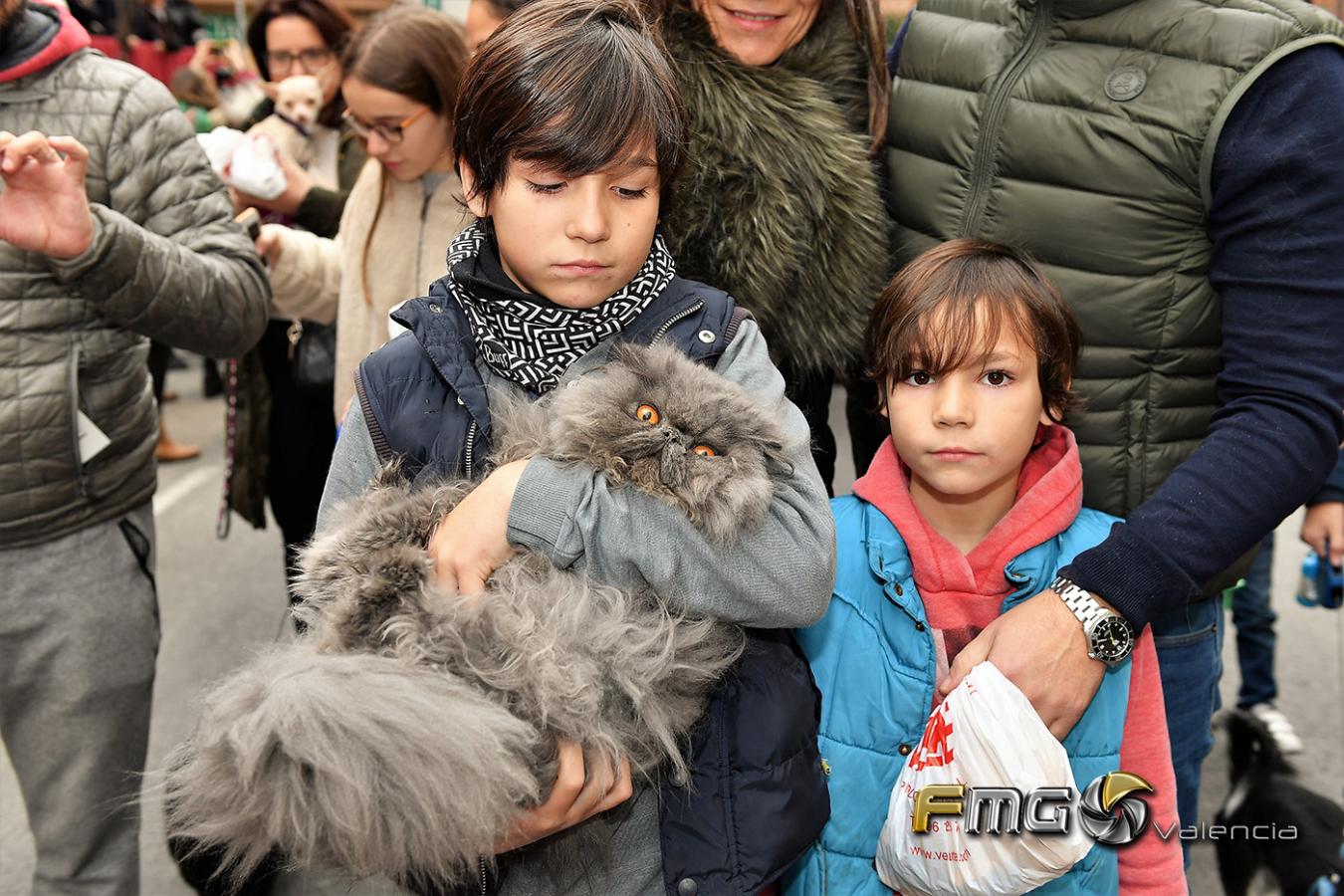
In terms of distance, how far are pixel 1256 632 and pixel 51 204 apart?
381cm

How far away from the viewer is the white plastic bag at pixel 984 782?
1.48 meters

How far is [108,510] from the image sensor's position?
230 centimetres

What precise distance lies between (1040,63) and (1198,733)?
3.90ft

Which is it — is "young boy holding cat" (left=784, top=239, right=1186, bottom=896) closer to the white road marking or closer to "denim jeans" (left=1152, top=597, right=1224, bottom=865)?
"denim jeans" (left=1152, top=597, right=1224, bottom=865)

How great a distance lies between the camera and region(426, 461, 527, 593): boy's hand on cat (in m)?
1.34

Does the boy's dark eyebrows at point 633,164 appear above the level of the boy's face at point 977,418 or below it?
above

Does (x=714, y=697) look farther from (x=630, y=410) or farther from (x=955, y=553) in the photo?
(x=955, y=553)

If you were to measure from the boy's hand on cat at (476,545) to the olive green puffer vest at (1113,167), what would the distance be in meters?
1.02

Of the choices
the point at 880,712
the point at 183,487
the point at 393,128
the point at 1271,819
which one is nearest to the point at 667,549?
the point at 880,712

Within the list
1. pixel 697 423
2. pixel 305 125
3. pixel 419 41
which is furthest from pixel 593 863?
pixel 305 125

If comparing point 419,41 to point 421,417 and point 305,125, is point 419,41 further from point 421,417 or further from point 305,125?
point 421,417

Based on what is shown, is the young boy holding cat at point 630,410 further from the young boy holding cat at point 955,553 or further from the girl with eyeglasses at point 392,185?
the girl with eyeglasses at point 392,185

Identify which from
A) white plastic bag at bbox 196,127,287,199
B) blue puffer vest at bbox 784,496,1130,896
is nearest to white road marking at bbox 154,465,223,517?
white plastic bag at bbox 196,127,287,199

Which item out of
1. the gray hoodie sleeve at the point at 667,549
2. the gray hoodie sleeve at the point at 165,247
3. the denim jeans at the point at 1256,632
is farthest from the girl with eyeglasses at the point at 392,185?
the denim jeans at the point at 1256,632
